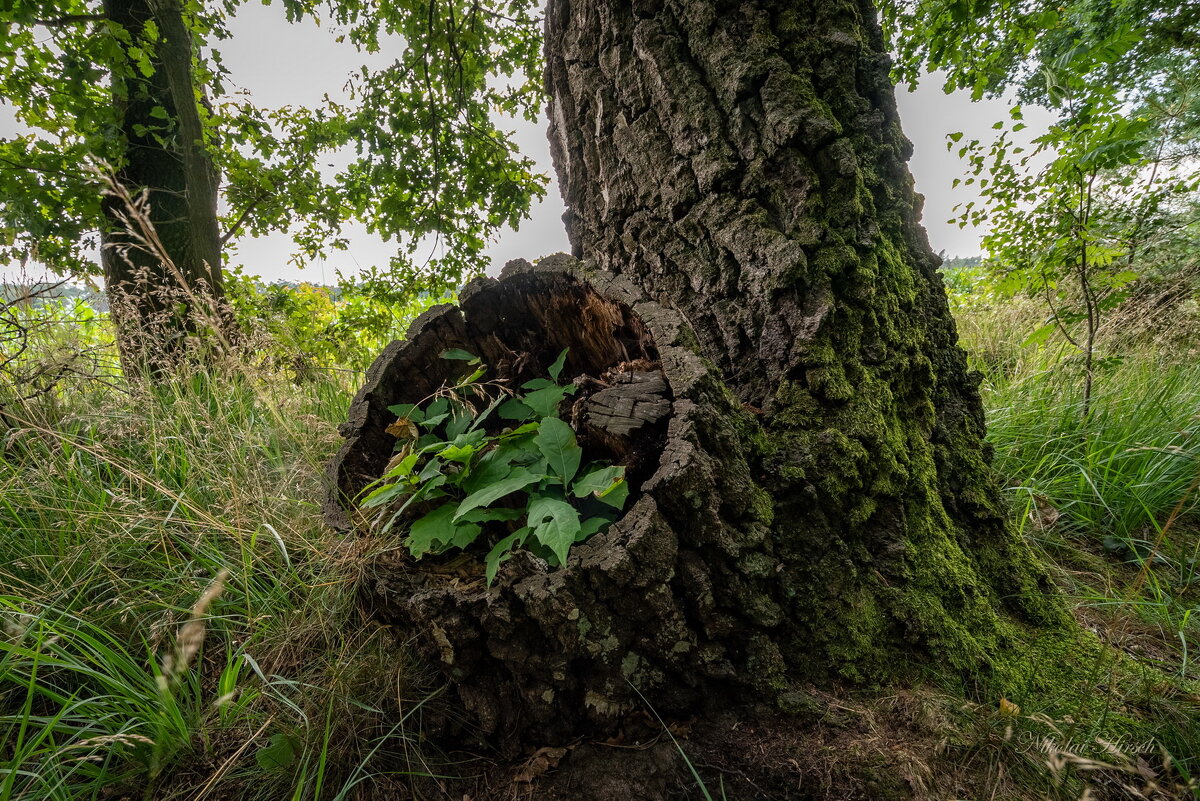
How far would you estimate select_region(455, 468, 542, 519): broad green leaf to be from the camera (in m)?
1.04

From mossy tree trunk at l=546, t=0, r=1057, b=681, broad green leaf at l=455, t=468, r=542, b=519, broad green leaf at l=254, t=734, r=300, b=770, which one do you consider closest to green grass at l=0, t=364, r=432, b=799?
broad green leaf at l=254, t=734, r=300, b=770

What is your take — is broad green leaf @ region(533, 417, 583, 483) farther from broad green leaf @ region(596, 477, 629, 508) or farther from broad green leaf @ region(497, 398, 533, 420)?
broad green leaf @ region(497, 398, 533, 420)

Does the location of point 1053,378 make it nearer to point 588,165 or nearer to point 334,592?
point 588,165

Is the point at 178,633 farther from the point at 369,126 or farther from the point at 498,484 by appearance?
the point at 369,126

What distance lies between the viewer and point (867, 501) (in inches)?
50.6

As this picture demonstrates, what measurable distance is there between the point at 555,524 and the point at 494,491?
18 centimetres

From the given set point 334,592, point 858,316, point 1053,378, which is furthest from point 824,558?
point 1053,378

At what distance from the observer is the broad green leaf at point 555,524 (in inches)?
36.5

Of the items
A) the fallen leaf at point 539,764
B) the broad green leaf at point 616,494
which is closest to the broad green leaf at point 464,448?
the broad green leaf at point 616,494

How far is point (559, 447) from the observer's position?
45.9 inches

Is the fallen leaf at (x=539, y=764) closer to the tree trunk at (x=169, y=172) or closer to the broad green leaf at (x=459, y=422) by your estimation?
the broad green leaf at (x=459, y=422)

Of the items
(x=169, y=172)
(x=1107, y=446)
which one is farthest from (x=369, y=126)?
(x=1107, y=446)

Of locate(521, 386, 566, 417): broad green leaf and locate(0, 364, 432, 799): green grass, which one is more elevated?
locate(521, 386, 566, 417): broad green leaf

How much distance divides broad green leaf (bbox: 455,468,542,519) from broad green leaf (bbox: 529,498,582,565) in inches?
2.4
